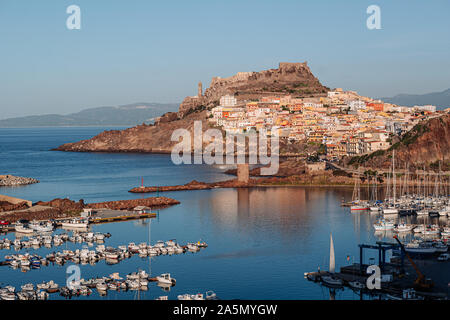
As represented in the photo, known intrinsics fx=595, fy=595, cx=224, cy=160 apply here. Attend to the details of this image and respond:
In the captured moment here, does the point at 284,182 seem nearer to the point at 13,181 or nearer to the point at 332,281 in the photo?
the point at 13,181

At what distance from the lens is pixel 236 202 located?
120ft

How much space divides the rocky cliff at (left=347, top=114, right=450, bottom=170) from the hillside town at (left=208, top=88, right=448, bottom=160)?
13.8ft

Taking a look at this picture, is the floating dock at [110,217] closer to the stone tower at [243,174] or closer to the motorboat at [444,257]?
the stone tower at [243,174]

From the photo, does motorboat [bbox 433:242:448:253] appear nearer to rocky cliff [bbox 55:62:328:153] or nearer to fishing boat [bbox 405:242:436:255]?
fishing boat [bbox 405:242:436:255]

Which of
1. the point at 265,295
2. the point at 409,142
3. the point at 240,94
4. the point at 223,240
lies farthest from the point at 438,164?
the point at 240,94

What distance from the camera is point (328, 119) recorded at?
253 ft

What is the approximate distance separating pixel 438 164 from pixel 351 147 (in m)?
12.8

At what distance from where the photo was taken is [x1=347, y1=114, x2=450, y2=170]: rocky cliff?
152ft

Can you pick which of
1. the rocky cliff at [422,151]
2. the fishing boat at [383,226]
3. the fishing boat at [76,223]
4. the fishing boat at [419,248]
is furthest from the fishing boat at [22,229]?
the rocky cliff at [422,151]

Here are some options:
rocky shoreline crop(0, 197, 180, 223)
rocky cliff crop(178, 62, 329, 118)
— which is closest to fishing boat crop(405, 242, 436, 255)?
rocky shoreline crop(0, 197, 180, 223)

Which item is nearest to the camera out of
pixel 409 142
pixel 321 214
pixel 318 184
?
pixel 321 214

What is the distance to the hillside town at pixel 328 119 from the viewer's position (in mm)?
59406

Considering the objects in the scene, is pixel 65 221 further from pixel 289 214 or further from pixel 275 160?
pixel 275 160

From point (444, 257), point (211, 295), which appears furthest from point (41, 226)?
point (444, 257)
